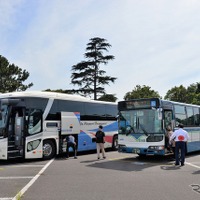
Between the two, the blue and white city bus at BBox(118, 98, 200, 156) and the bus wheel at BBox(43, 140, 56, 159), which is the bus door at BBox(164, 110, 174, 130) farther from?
the bus wheel at BBox(43, 140, 56, 159)

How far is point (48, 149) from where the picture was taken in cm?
1530

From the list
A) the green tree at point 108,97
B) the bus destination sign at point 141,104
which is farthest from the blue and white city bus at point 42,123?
the green tree at point 108,97

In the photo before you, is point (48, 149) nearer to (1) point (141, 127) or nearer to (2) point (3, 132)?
(2) point (3, 132)

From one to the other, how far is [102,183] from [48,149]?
7185mm

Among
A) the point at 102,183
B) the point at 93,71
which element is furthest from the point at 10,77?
the point at 102,183

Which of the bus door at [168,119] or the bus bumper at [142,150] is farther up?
the bus door at [168,119]

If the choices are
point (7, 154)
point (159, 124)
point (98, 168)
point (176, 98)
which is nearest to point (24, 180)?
point (98, 168)

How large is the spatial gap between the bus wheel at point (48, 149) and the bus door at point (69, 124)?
641 millimetres

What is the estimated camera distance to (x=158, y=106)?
13.4 m

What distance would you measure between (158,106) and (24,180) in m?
6.95

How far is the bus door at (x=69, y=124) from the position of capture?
16078 millimetres

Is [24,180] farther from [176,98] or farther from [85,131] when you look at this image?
A: [176,98]

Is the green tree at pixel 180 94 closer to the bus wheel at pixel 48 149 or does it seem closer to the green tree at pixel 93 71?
the green tree at pixel 93 71

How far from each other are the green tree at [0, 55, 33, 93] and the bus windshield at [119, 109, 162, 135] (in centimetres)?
3351
